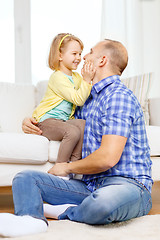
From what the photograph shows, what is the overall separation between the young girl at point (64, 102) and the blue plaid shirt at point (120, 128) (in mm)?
212

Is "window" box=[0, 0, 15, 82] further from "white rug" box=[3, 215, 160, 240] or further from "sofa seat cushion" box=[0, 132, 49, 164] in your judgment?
"white rug" box=[3, 215, 160, 240]

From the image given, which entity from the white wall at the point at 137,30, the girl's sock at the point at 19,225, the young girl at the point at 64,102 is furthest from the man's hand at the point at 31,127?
the white wall at the point at 137,30

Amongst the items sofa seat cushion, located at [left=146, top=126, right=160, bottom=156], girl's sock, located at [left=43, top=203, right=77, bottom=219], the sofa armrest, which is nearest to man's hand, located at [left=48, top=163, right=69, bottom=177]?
girl's sock, located at [left=43, top=203, right=77, bottom=219]

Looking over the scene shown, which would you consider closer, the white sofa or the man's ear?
the man's ear

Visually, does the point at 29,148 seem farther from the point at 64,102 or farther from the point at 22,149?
the point at 64,102

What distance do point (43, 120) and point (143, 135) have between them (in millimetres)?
719

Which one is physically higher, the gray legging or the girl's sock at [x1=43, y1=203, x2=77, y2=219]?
the gray legging

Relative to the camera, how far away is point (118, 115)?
1.52m

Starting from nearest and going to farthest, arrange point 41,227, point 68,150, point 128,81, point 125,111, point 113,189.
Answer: point 41,227
point 113,189
point 125,111
point 68,150
point 128,81

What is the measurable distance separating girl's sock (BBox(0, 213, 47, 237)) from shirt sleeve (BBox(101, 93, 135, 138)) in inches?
18.7

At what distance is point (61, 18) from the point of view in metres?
4.31

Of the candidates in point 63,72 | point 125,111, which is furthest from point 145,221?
point 63,72

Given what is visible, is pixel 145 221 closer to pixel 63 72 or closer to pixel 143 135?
pixel 143 135

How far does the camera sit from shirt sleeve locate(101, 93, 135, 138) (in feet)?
4.91
